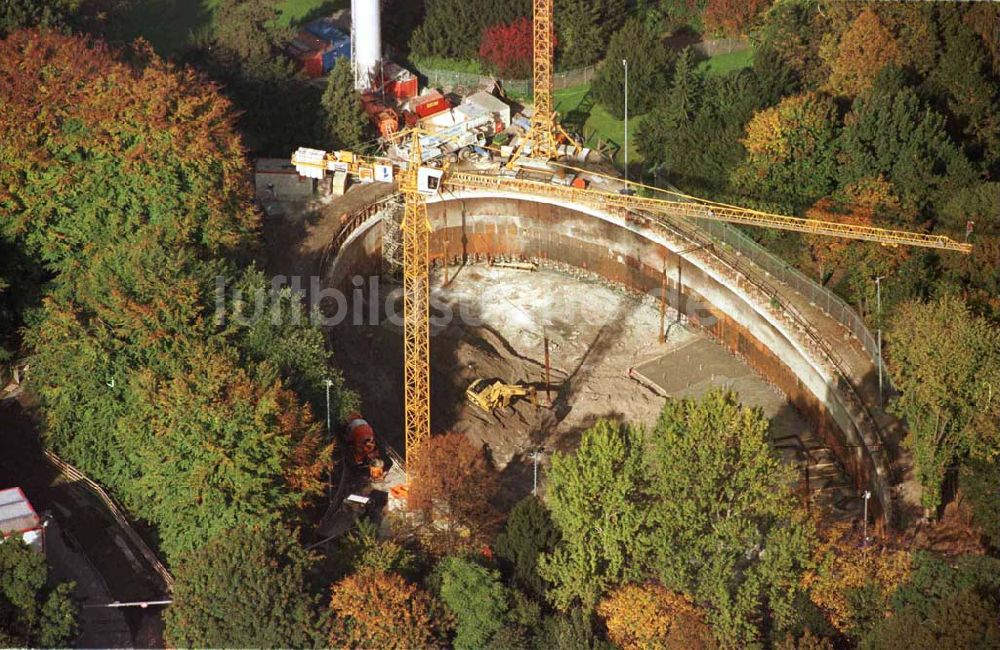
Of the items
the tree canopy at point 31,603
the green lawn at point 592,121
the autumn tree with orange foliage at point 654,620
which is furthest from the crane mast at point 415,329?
the green lawn at point 592,121

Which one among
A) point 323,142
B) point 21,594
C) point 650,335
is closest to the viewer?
point 21,594

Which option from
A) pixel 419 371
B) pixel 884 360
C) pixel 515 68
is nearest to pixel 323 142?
pixel 515 68

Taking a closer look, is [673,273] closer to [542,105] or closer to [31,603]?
[542,105]

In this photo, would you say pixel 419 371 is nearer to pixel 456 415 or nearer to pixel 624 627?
pixel 456 415

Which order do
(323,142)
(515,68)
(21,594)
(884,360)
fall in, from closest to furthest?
(21,594) < (884,360) < (323,142) < (515,68)

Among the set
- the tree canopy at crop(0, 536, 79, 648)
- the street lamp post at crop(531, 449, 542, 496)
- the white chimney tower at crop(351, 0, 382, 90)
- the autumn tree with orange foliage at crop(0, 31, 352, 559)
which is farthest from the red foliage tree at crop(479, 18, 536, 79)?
the tree canopy at crop(0, 536, 79, 648)

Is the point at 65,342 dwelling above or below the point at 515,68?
below
